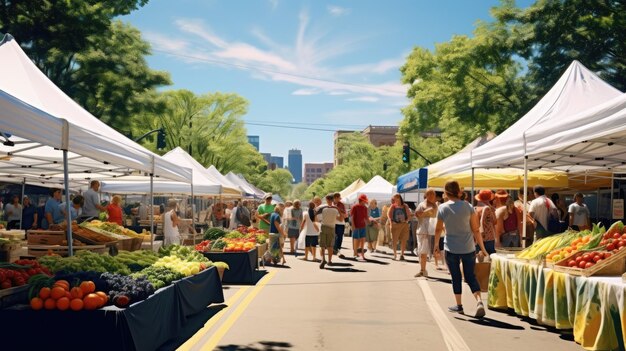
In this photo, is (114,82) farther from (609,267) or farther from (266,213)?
(609,267)

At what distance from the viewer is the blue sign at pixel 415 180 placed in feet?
62.9

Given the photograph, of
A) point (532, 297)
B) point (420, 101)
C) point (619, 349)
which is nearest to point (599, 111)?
point (532, 297)

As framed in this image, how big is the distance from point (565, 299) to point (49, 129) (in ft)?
21.5

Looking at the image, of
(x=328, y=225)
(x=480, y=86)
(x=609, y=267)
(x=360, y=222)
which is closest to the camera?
(x=609, y=267)

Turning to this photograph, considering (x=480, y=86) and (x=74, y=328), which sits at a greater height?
(x=480, y=86)

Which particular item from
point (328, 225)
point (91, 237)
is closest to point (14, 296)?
point (91, 237)

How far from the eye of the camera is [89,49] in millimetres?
29703

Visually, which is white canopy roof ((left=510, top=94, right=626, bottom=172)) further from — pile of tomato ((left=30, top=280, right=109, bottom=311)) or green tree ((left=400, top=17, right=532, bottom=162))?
green tree ((left=400, top=17, right=532, bottom=162))

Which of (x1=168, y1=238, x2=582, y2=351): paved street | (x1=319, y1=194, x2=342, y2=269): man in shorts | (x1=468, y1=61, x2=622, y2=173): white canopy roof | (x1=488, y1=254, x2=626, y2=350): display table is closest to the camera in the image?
(x1=488, y1=254, x2=626, y2=350): display table

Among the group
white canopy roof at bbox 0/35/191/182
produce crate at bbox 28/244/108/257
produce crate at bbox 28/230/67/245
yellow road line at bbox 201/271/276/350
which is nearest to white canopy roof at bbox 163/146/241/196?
white canopy roof at bbox 0/35/191/182

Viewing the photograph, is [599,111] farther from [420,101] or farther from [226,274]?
[420,101]

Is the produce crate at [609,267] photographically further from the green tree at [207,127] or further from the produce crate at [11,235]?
the green tree at [207,127]

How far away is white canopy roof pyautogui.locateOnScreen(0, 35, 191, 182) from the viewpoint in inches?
289

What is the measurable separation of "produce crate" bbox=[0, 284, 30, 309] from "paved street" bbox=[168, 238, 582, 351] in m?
1.85
